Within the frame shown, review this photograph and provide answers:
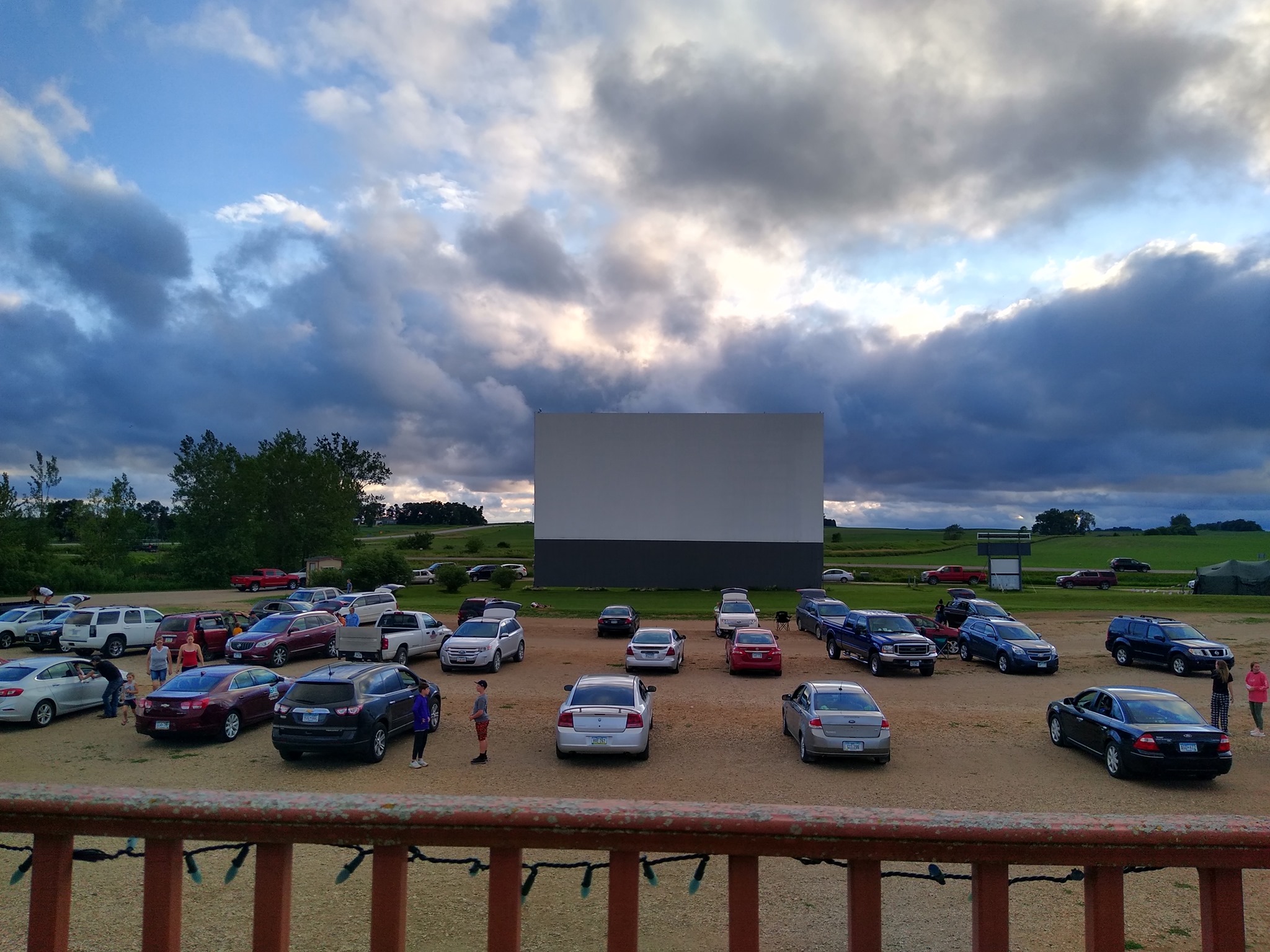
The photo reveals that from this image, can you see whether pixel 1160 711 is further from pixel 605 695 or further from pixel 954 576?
pixel 954 576

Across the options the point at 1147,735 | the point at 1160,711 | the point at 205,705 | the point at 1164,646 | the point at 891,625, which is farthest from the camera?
the point at 891,625

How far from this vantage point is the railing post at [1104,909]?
248 centimetres

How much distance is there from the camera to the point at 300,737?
1516 cm

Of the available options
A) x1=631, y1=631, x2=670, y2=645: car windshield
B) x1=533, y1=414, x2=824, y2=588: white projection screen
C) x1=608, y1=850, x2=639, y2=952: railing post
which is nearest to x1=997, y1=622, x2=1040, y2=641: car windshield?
x1=631, y1=631, x2=670, y2=645: car windshield

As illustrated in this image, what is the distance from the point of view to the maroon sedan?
16797mm

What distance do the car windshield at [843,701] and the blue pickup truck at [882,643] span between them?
11.0m

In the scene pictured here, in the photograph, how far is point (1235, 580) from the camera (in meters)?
61.2

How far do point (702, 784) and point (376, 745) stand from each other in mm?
6390

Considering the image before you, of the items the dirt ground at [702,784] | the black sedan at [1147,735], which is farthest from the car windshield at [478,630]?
the black sedan at [1147,735]

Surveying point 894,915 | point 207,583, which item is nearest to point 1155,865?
point 894,915

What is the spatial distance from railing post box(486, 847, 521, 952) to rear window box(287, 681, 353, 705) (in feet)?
46.5

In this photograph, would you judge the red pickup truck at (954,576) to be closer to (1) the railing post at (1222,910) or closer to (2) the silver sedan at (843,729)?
(2) the silver sedan at (843,729)

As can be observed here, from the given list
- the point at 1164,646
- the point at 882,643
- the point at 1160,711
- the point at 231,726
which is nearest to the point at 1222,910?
the point at 1160,711

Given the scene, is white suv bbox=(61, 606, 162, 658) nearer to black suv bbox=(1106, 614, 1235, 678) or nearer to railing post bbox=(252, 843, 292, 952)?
railing post bbox=(252, 843, 292, 952)
